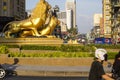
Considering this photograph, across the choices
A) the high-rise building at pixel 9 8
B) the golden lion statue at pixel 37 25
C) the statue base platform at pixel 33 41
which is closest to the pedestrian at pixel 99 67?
the statue base platform at pixel 33 41

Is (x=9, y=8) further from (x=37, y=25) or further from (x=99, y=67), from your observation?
(x=99, y=67)

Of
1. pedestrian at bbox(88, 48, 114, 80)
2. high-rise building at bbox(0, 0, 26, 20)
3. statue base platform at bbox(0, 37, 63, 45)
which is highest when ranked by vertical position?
high-rise building at bbox(0, 0, 26, 20)

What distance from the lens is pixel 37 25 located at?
4059cm

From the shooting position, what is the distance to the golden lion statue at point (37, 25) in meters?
40.6

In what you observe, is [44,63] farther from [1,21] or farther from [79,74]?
[1,21]

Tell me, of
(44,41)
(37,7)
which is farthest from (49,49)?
(37,7)

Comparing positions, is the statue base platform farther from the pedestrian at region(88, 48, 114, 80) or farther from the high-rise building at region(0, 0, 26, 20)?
the high-rise building at region(0, 0, 26, 20)

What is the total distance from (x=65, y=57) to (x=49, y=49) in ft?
31.1

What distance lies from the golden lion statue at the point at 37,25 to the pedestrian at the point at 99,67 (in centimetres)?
3250

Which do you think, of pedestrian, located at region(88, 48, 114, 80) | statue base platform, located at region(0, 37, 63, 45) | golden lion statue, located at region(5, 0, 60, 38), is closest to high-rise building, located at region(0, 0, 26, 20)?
golden lion statue, located at region(5, 0, 60, 38)

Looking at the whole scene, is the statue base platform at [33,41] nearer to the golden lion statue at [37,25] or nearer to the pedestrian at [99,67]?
the golden lion statue at [37,25]

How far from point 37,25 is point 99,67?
3286cm

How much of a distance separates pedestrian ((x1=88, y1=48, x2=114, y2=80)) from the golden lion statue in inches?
1280

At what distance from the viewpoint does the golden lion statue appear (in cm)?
4062
